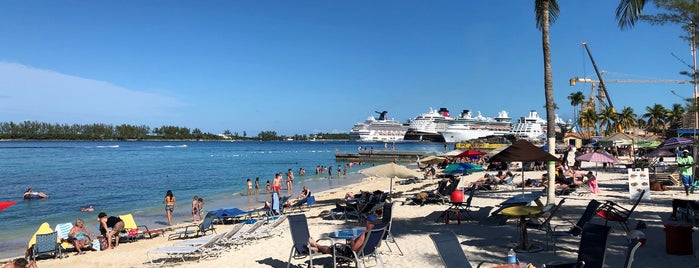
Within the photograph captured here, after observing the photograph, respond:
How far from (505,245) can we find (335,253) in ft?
9.50

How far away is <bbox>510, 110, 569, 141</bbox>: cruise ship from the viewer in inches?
3927

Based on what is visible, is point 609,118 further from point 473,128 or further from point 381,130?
point 381,130

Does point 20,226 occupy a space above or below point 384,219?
below

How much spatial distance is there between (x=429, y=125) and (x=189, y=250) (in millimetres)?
111949

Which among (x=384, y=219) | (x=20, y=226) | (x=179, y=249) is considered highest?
(x=384, y=219)

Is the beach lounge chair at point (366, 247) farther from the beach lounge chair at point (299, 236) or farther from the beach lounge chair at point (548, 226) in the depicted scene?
the beach lounge chair at point (548, 226)

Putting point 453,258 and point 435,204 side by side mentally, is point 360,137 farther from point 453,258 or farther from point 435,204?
point 453,258

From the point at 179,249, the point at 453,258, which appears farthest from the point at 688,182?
the point at 179,249

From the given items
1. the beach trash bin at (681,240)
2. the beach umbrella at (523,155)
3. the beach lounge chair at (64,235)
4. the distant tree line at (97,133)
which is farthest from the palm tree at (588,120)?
the distant tree line at (97,133)

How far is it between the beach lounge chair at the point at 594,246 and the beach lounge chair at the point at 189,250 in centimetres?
574

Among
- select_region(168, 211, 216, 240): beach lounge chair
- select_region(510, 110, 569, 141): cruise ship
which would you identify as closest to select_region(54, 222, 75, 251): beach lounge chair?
select_region(168, 211, 216, 240): beach lounge chair

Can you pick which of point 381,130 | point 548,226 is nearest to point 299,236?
point 548,226

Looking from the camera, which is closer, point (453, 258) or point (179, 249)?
point (453, 258)

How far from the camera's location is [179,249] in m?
7.77
